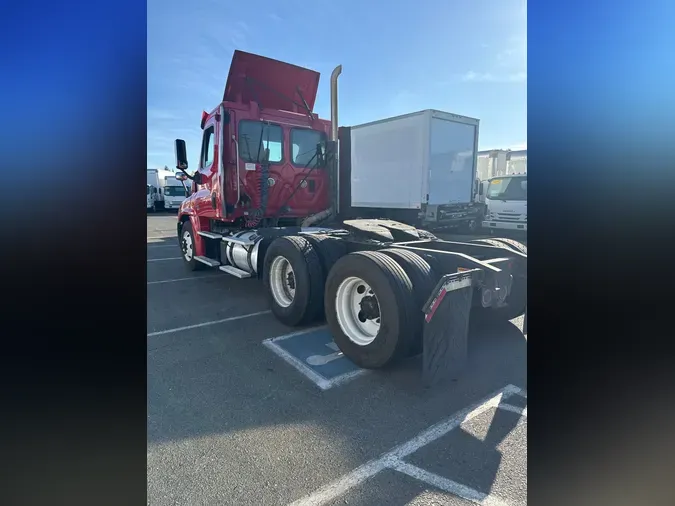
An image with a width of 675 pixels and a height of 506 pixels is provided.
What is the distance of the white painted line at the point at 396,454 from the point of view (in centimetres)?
218

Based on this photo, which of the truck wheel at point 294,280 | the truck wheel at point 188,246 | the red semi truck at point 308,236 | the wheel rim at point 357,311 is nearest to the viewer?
the red semi truck at point 308,236

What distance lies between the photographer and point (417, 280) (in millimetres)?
3561

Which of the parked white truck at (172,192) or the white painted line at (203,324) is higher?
the parked white truck at (172,192)

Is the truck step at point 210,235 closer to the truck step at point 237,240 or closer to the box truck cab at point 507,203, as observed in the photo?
the truck step at point 237,240

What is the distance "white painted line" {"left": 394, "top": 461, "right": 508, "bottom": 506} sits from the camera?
84.5 inches

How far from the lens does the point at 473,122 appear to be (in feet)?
36.7

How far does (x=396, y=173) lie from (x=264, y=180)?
5.27 meters

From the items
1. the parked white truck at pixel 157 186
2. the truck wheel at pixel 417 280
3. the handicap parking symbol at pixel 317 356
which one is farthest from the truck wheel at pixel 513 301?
the parked white truck at pixel 157 186

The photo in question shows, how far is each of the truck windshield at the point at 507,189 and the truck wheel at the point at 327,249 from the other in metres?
9.63

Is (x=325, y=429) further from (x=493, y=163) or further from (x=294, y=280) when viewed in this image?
(x=493, y=163)

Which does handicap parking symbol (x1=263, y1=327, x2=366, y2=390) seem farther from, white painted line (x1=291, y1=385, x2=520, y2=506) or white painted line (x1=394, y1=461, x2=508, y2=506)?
white painted line (x1=394, y1=461, x2=508, y2=506)
